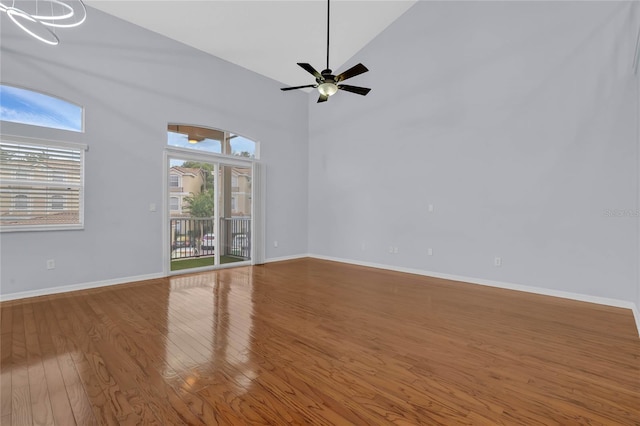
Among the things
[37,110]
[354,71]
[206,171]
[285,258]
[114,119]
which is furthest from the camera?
[285,258]

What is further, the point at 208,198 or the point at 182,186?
the point at 208,198

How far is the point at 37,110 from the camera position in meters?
4.24

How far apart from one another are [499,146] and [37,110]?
22.8 ft

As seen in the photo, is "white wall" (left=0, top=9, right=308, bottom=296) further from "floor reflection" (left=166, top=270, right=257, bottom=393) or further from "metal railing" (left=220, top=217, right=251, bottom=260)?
"metal railing" (left=220, top=217, right=251, bottom=260)

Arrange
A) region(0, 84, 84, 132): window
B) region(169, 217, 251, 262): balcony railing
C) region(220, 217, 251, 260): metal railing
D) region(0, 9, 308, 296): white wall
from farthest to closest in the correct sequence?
region(220, 217, 251, 260): metal railing
region(169, 217, 251, 262): balcony railing
region(0, 9, 308, 296): white wall
region(0, 84, 84, 132): window

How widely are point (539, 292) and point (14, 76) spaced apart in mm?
8026

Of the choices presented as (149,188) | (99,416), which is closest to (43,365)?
(99,416)

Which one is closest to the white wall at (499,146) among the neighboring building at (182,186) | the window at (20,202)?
the neighboring building at (182,186)

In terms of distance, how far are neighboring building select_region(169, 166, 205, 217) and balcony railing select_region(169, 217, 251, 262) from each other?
0.21 metres

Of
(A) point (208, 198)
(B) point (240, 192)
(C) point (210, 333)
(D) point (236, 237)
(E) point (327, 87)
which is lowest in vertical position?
(C) point (210, 333)

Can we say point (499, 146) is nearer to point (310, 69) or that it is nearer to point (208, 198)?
point (310, 69)

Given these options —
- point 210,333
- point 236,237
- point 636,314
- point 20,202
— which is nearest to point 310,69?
point 210,333

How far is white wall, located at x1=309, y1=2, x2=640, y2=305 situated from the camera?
13.3ft

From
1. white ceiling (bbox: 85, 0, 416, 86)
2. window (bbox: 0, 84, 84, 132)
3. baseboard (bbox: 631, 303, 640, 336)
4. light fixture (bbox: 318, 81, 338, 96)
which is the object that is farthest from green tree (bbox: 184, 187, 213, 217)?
baseboard (bbox: 631, 303, 640, 336)
